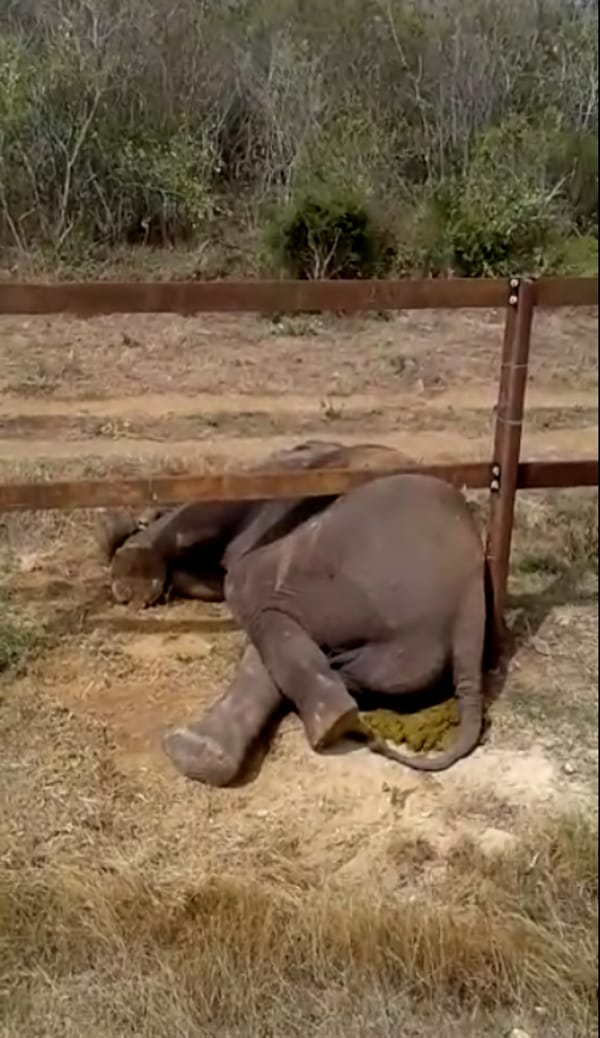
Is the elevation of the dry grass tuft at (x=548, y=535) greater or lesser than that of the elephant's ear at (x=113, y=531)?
greater

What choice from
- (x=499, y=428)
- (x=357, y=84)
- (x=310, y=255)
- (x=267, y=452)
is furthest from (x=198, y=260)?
(x=499, y=428)

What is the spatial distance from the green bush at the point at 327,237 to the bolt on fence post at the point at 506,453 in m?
2.52

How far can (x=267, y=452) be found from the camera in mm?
3953

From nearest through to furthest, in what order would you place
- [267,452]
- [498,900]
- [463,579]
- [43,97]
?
1. [498,900]
2. [463,579]
3. [267,452]
4. [43,97]

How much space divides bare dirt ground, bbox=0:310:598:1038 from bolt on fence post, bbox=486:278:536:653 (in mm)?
63

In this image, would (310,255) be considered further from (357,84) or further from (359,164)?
(357,84)

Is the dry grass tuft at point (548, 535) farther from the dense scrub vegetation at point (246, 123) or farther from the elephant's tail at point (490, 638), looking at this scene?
the dense scrub vegetation at point (246, 123)

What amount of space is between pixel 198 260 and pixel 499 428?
10.8 ft

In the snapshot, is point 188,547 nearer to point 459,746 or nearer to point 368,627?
point 368,627

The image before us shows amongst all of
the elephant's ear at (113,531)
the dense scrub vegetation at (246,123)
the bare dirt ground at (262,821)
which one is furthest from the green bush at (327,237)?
the elephant's ear at (113,531)

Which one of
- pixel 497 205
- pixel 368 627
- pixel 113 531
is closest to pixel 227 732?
pixel 368 627

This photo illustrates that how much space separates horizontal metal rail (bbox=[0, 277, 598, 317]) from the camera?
217 centimetres

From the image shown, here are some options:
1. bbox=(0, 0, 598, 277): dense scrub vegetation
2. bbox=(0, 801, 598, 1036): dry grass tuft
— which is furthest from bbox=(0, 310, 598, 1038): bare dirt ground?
bbox=(0, 0, 598, 277): dense scrub vegetation

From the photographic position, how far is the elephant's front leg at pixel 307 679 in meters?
2.16
